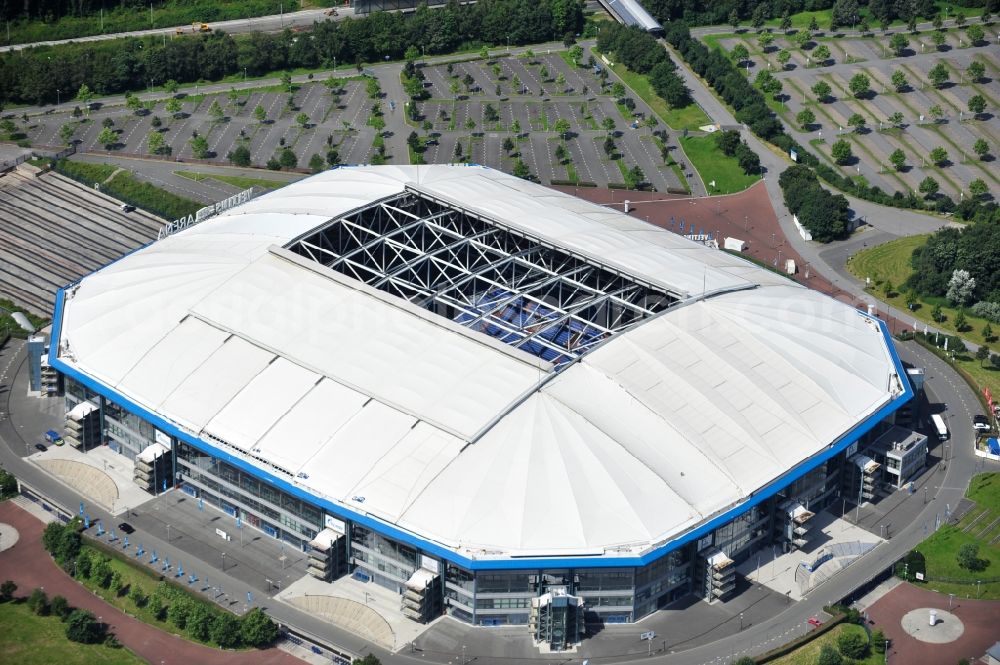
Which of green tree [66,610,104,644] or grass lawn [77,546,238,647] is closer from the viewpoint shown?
green tree [66,610,104,644]

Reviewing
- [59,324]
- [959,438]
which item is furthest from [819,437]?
[59,324]

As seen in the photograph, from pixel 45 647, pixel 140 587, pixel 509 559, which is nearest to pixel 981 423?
pixel 509 559

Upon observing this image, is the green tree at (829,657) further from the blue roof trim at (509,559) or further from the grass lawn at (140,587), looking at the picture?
the grass lawn at (140,587)

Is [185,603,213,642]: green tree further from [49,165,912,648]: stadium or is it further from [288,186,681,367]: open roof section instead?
[288,186,681,367]: open roof section

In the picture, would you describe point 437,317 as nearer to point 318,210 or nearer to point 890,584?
point 318,210

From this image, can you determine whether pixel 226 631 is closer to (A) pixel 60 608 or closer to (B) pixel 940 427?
(A) pixel 60 608

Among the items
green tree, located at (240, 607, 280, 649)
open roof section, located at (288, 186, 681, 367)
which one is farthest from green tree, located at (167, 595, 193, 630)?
open roof section, located at (288, 186, 681, 367)
